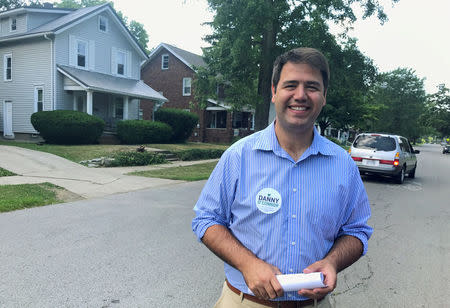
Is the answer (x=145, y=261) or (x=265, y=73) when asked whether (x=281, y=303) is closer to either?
(x=145, y=261)

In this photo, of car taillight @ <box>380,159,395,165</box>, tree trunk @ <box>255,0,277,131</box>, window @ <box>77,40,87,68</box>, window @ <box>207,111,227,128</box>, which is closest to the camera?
car taillight @ <box>380,159,395,165</box>

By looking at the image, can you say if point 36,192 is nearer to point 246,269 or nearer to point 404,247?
point 404,247

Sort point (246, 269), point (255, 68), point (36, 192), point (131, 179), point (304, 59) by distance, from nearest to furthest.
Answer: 1. point (246, 269)
2. point (304, 59)
3. point (36, 192)
4. point (131, 179)
5. point (255, 68)

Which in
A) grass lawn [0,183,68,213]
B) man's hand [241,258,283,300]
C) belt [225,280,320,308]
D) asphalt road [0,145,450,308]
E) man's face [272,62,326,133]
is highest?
man's face [272,62,326,133]

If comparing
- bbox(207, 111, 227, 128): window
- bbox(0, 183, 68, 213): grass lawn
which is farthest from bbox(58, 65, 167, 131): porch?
bbox(0, 183, 68, 213): grass lawn

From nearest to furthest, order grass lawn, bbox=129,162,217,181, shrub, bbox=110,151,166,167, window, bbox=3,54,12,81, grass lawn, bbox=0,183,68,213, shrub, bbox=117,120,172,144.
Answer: grass lawn, bbox=0,183,68,213 → grass lawn, bbox=129,162,217,181 → shrub, bbox=110,151,166,167 → shrub, bbox=117,120,172,144 → window, bbox=3,54,12,81

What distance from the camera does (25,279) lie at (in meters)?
3.92

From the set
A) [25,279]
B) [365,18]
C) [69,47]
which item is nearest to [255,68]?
[365,18]

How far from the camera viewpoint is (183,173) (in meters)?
13.5

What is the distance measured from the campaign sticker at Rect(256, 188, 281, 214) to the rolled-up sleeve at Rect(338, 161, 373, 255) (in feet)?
1.33

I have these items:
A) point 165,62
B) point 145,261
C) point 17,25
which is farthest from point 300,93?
point 165,62

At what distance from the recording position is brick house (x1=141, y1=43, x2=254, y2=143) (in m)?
33.6

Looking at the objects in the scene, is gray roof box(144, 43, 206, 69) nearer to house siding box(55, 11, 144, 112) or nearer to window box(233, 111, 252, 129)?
window box(233, 111, 252, 129)

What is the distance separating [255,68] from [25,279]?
16.3 meters
